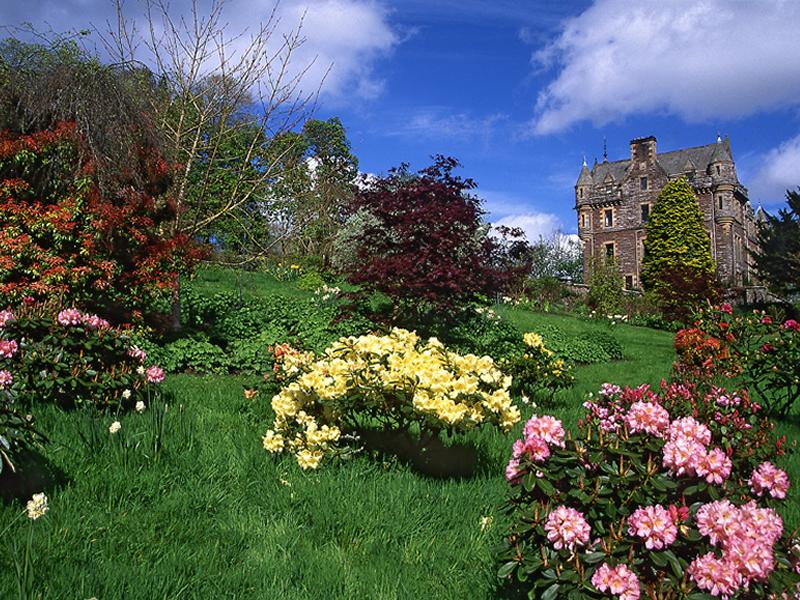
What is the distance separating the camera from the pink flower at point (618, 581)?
1.88 m

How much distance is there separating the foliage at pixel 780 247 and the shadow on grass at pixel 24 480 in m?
28.1

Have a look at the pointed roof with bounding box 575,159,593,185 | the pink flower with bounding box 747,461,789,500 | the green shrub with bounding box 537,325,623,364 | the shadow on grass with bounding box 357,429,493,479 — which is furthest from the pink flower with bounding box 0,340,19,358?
the pointed roof with bounding box 575,159,593,185

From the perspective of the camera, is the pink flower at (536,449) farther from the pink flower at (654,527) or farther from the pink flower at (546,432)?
the pink flower at (654,527)

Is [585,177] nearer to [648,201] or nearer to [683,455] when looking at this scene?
[648,201]

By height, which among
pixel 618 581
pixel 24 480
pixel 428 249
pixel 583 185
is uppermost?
pixel 583 185

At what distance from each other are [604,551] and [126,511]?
7.15 feet

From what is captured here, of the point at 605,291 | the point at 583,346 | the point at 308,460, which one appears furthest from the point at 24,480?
the point at 605,291

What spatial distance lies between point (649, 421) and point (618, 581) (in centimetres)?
64

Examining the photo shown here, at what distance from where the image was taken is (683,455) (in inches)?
82.3

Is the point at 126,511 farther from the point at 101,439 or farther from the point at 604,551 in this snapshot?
the point at 604,551

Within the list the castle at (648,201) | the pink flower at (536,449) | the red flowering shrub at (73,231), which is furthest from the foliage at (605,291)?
the pink flower at (536,449)

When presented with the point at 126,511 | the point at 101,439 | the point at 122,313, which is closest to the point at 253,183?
the point at 122,313

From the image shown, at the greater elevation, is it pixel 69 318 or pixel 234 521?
pixel 69 318

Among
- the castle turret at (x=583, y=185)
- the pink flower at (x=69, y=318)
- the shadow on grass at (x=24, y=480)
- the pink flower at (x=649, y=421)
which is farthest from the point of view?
the castle turret at (x=583, y=185)
